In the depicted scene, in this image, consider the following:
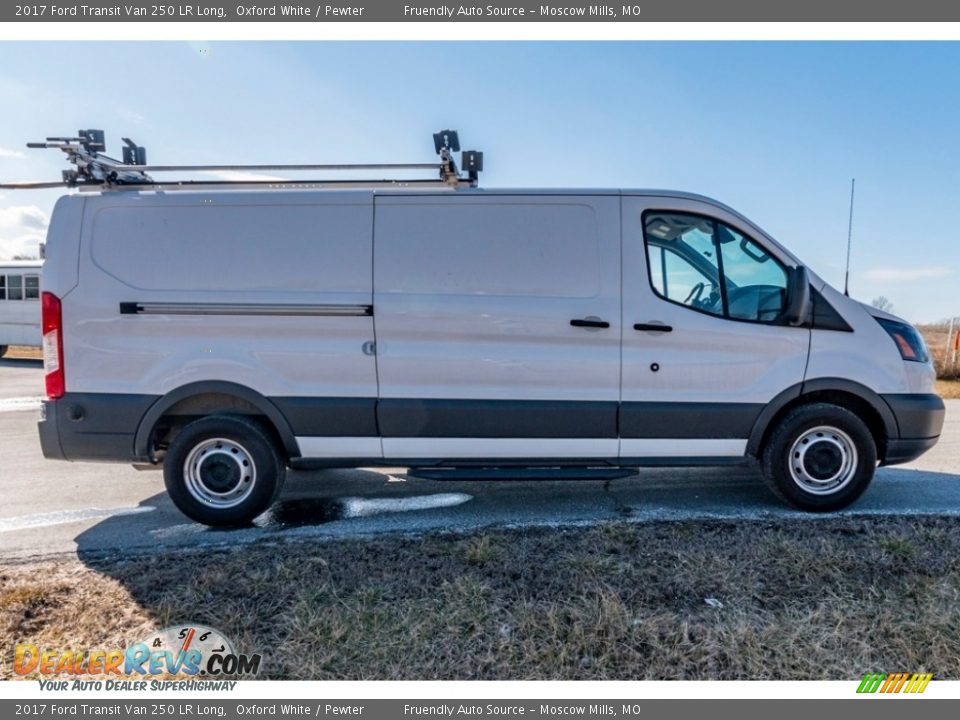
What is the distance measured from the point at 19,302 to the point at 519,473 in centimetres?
1837

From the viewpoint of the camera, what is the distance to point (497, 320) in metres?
3.90

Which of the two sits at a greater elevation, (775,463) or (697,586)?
(775,463)

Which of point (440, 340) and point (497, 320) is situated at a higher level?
point (497, 320)

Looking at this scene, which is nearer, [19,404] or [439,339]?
[439,339]

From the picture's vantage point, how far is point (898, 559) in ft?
10.9

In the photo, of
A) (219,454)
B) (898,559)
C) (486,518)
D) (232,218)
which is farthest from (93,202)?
(898,559)

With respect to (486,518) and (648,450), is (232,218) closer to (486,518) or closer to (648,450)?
(486,518)

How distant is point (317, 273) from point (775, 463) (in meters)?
3.50

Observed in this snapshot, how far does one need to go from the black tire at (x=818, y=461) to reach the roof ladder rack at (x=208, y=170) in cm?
290

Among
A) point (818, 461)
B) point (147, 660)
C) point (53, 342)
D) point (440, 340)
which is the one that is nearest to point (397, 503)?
point (440, 340)

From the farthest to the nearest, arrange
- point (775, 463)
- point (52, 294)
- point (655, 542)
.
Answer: point (775, 463), point (52, 294), point (655, 542)

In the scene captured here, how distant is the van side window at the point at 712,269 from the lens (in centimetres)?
400

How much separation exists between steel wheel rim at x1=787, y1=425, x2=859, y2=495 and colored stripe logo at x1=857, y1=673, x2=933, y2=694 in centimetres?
182

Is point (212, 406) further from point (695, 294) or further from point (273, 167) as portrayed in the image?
point (695, 294)
